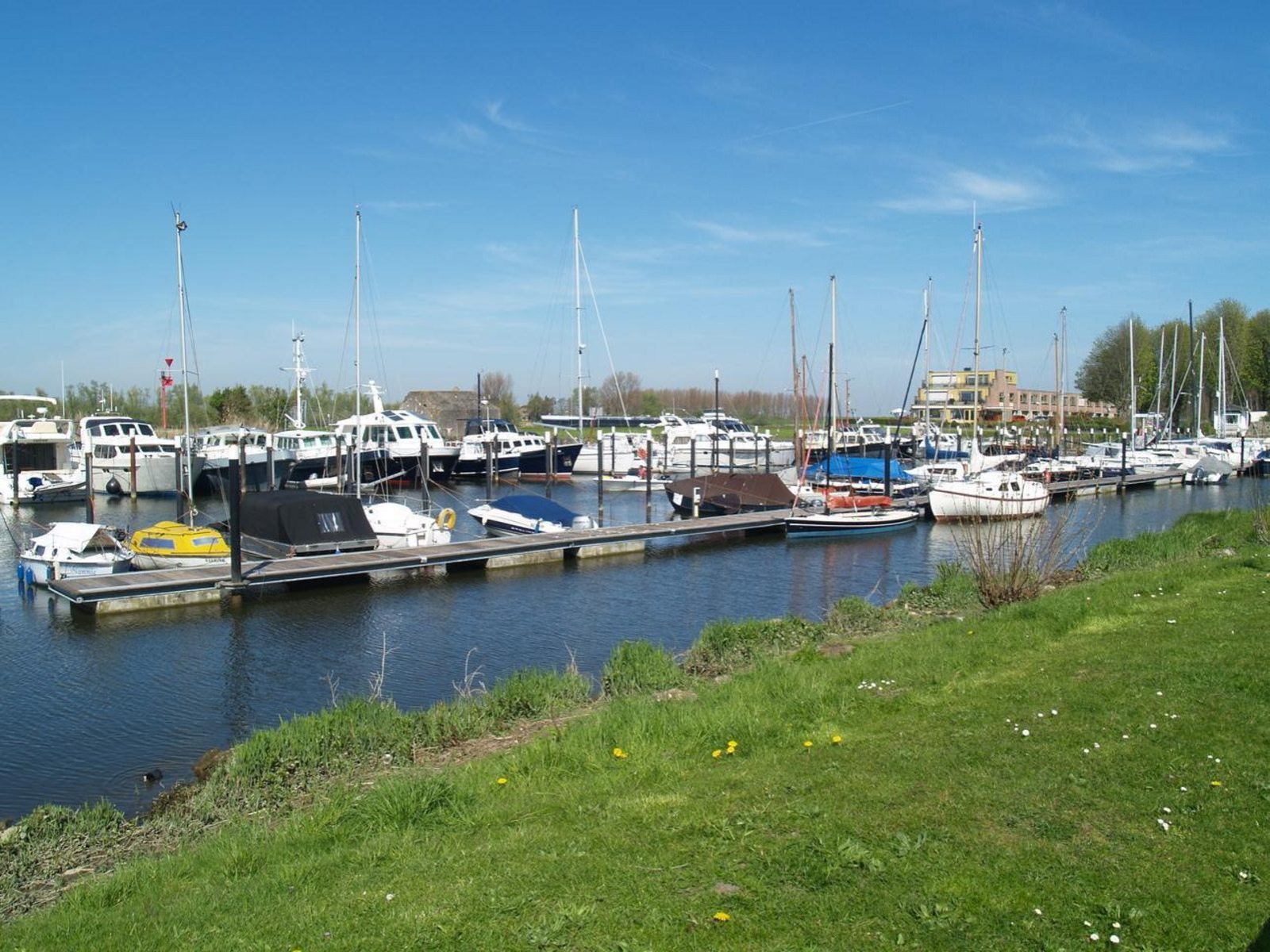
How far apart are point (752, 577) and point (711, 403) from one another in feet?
545

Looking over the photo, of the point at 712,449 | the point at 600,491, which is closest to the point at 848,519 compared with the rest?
the point at 600,491

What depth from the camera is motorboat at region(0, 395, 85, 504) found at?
51.5 m

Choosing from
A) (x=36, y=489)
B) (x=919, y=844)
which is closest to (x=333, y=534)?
(x=919, y=844)

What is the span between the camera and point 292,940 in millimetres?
5949

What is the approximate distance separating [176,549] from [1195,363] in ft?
306

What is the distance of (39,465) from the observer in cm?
5759

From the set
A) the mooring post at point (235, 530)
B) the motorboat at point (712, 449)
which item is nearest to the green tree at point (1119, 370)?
the motorboat at point (712, 449)

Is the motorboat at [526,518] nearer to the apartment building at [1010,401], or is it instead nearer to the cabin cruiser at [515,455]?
the cabin cruiser at [515,455]

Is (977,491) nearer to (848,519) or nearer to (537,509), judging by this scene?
(848,519)

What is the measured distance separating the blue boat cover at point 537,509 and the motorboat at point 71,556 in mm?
13139

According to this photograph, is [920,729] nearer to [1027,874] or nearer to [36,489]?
[1027,874]

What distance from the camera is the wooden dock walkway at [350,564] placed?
24.3m

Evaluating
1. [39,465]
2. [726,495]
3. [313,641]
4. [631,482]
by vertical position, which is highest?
[39,465]

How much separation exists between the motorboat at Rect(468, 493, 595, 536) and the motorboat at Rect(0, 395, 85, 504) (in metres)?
24.6
